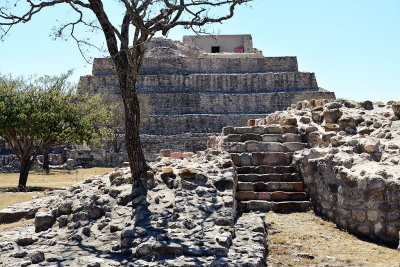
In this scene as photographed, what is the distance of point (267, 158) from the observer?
761cm

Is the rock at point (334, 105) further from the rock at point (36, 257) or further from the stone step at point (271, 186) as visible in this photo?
the rock at point (36, 257)

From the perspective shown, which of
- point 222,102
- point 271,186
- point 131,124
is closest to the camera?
point 131,124

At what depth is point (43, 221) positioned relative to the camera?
5.93 m

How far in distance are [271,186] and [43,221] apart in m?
3.81

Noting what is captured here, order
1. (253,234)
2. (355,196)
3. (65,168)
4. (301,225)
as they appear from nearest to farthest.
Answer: (253,234) → (355,196) → (301,225) → (65,168)

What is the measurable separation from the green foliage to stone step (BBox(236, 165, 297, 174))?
372 inches

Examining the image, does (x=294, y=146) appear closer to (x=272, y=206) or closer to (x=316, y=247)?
(x=272, y=206)

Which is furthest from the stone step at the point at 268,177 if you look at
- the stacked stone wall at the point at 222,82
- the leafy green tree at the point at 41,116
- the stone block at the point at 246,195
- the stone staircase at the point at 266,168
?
the stacked stone wall at the point at 222,82

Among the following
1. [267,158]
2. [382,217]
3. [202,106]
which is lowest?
[382,217]

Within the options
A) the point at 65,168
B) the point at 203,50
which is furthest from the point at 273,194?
the point at 203,50

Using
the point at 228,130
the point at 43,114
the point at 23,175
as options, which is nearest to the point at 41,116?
the point at 43,114

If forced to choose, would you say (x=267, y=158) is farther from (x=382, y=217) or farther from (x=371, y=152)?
(x=382, y=217)

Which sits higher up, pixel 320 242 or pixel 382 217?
pixel 382 217

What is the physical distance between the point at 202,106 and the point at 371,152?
26192mm
